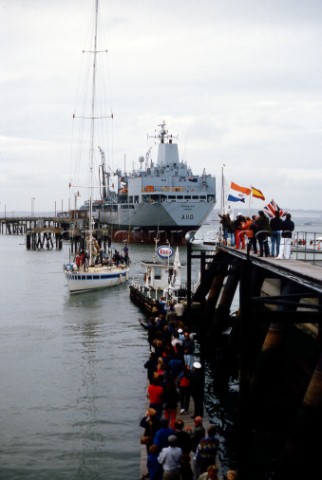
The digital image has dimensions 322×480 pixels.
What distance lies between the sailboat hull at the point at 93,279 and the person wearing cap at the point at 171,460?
38.1m

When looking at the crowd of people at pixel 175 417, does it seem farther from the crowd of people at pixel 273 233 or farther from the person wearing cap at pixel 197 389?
the crowd of people at pixel 273 233

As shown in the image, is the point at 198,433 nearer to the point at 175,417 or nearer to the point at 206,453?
the point at 206,453

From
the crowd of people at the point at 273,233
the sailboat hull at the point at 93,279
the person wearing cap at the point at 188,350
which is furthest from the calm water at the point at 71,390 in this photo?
the crowd of people at the point at 273,233

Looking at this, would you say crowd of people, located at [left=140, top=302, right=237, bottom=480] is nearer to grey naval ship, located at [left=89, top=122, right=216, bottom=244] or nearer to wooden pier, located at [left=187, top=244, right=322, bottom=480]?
wooden pier, located at [left=187, top=244, right=322, bottom=480]

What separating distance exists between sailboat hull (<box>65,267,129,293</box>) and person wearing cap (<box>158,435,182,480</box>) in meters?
38.1

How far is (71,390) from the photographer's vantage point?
2155 cm

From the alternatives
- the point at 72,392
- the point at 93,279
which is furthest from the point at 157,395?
the point at 93,279

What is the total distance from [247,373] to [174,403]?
2462 millimetres

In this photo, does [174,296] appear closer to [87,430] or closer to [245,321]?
[87,430]

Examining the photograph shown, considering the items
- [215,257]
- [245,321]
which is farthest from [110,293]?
[245,321]

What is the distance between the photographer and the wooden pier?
1145cm

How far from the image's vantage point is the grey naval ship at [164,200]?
11588 centimetres

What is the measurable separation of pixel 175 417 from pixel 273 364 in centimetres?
339

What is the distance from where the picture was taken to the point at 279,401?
18891 millimetres
